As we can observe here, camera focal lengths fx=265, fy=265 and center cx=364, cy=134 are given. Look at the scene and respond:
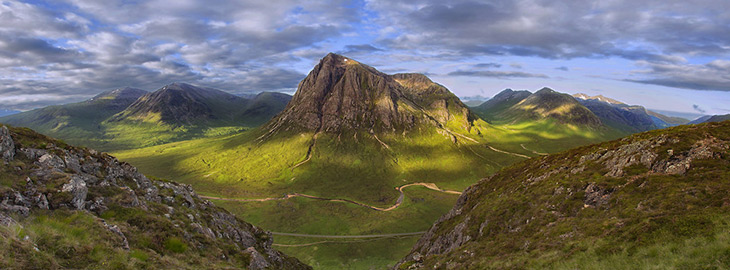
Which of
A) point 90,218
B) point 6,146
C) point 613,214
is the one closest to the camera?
point 90,218

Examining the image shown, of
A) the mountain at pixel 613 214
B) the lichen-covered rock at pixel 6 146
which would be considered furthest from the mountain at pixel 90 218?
the mountain at pixel 613 214

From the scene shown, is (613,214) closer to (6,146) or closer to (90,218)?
(90,218)

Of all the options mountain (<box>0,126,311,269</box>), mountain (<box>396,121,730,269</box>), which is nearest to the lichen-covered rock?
mountain (<box>0,126,311,269</box>)

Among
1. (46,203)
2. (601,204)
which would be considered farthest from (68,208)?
(601,204)

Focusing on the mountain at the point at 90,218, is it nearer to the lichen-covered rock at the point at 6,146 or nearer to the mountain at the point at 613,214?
the lichen-covered rock at the point at 6,146

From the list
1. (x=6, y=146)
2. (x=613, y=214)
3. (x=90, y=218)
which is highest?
(x=6, y=146)

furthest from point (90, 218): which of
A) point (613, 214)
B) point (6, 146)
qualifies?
point (613, 214)
